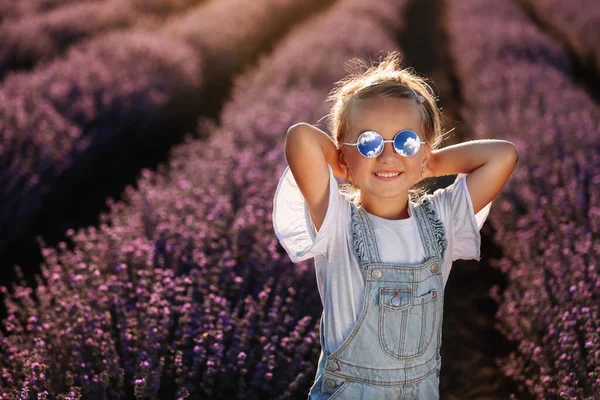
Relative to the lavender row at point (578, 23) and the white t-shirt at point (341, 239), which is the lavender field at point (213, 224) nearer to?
the white t-shirt at point (341, 239)

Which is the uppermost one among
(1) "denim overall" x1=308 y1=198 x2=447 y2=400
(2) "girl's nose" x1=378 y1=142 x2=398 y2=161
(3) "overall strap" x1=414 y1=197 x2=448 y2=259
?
(2) "girl's nose" x1=378 y1=142 x2=398 y2=161

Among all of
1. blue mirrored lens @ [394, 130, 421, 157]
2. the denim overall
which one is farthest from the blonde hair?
the denim overall

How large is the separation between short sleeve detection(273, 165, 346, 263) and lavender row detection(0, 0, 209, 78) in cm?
641

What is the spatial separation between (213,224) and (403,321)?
1.84 metres

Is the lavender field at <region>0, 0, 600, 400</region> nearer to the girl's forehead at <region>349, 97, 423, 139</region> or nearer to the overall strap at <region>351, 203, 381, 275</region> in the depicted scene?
the overall strap at <region>351, 203, 381, 275</region>

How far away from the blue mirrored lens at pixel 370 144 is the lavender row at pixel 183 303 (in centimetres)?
92

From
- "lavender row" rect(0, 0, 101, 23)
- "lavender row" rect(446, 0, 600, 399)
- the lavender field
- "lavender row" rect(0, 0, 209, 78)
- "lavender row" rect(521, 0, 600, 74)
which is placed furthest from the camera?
"lavender row" rect(521, 0, 600, 74)

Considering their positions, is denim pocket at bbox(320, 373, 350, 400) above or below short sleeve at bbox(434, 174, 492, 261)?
below

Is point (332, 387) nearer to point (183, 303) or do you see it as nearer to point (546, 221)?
point (183, 303)

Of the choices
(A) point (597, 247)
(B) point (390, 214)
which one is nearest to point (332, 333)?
(B) point (390, 214)

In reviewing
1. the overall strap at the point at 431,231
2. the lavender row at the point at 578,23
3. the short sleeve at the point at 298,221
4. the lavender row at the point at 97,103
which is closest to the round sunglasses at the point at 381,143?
the short sleeve at the point at 298,221

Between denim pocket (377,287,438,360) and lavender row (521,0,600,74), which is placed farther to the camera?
lavender row (521,0,600,74)

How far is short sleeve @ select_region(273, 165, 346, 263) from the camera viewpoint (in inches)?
70.4

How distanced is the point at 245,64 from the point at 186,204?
22.8 feet
